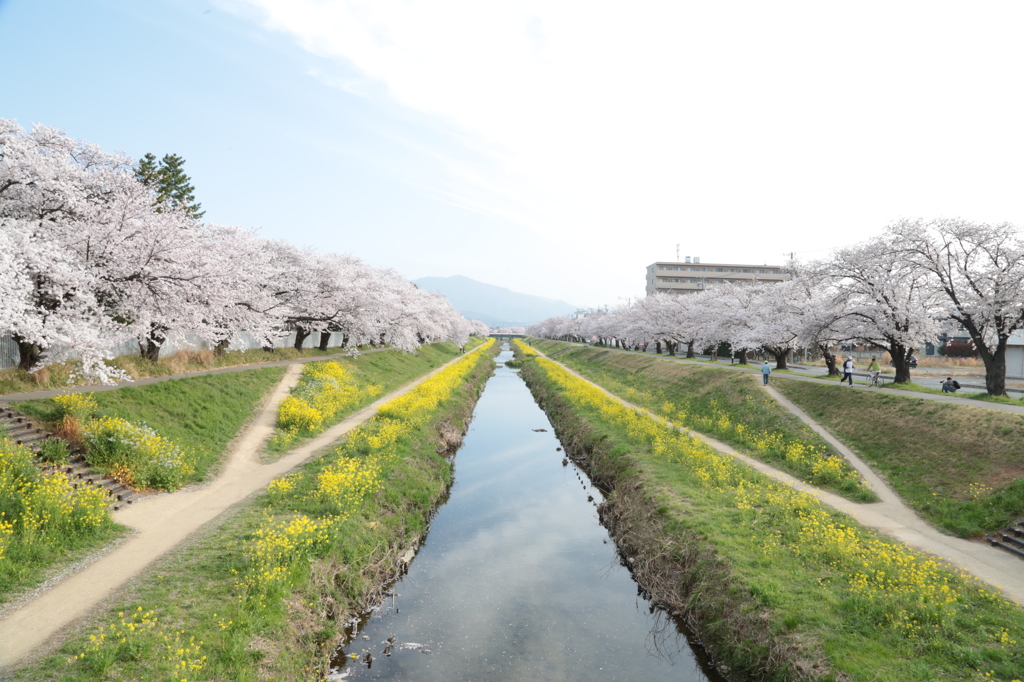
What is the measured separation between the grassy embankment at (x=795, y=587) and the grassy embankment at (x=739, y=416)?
→ 7.68 feet

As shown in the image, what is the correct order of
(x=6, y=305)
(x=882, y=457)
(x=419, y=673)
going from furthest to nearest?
1. (x=882, y=457)
2. (x=6, y=305)
3. (x=419, y=673)

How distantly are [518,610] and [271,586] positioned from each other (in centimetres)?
536

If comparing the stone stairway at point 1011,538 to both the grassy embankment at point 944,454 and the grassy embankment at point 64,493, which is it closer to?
the grassy embankment at point 944,454

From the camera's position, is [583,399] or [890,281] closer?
[890,281]

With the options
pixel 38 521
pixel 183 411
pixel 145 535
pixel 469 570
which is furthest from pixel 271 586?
pixel 183 411

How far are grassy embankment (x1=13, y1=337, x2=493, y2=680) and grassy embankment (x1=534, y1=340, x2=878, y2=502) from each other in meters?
13.6

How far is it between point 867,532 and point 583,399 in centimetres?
2078

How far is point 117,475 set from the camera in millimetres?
13008

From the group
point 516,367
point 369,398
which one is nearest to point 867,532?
point 369,398

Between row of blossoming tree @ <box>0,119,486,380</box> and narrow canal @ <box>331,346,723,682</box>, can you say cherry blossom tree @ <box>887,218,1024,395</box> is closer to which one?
narrow canal @ <box>331,346,723,682</box>

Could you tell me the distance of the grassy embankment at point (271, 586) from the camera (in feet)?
23.6

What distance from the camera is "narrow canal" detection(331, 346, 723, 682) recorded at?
9484 millimetres

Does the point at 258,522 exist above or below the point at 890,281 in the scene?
below

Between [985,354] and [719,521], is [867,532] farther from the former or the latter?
[985,354]
